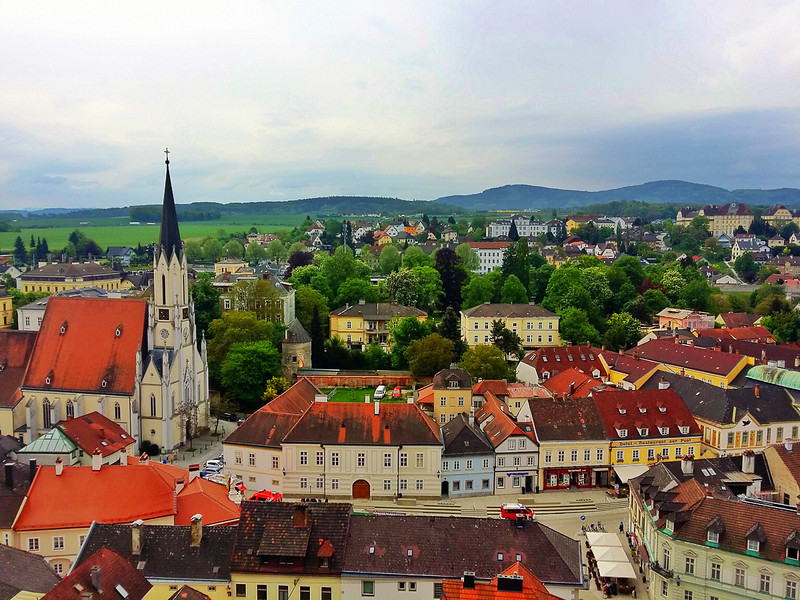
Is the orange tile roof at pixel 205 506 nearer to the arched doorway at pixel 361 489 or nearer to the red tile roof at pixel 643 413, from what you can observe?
the arched doorway at pixel 361 489

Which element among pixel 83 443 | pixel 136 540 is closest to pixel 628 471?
pixel 136 540

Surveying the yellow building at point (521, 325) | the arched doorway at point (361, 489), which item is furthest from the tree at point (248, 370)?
the yellow building at point (521, 325)

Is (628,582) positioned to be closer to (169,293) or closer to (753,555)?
(753,555)

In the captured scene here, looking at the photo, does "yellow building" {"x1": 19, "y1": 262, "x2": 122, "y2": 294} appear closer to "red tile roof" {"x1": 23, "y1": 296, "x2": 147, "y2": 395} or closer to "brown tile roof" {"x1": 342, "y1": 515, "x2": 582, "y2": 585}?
"red tile roof" {"x1": 23, "y1": 296, "x2": 147, "y2": 395}

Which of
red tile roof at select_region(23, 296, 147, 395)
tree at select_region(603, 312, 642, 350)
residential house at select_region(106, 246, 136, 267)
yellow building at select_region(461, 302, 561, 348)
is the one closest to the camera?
red tile roof at select_region(23, 296, 147, 395)

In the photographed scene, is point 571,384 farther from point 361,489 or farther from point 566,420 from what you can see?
point 361,489

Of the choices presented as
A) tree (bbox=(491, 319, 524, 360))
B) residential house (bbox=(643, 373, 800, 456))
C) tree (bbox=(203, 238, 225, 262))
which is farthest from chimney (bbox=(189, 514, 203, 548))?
tree (bbox=(203, 238, 225, 262))

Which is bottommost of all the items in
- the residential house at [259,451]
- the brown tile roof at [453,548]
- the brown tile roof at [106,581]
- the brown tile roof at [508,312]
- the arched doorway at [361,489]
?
the arched doorway at [361,489]
